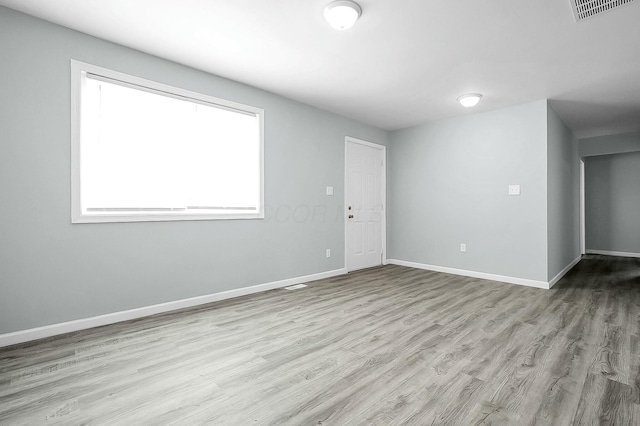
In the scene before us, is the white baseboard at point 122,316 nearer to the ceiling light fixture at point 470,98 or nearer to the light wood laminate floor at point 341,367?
the light wood laminate floor at point 341,367

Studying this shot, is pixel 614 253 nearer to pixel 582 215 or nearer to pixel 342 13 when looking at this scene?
pixel 582 215

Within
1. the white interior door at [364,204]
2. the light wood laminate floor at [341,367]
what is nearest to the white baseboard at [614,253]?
the light wood laminate floor at [341,367]

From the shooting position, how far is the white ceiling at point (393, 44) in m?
2.33

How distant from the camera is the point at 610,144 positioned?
245 inches

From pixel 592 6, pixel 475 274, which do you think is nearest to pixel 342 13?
pixel 592 6

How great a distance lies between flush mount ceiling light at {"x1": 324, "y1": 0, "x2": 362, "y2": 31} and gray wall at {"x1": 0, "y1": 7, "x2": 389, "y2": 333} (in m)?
1.79

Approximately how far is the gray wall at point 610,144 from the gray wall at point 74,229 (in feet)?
22.6

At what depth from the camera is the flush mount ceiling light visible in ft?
7.33

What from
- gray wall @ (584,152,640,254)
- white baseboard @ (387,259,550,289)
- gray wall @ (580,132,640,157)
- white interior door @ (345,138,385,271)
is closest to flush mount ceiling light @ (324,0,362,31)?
white interior door @ (345,138,385,271)

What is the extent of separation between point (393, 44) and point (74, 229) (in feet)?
11.2

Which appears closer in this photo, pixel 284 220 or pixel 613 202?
pixel 284 220

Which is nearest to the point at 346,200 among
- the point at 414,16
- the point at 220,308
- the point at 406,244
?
the point at 406,244

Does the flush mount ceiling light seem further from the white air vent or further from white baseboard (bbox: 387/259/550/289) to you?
white baseboard (bbox: 387/259/550/289)

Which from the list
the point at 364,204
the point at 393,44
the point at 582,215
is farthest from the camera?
the point at 582,215
